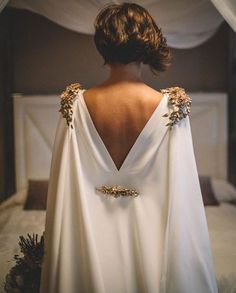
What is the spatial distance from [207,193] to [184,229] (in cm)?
164

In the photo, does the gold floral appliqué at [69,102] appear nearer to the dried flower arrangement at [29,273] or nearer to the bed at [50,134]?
the dried flower arrangement at [29,273]

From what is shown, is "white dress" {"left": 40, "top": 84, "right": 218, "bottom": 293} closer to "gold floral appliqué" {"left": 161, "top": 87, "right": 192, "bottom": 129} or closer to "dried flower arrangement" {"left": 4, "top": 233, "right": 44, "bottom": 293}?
"gold floral appliqué" {"left": 161, "top": 87, "right": 192, "bottom": 129}

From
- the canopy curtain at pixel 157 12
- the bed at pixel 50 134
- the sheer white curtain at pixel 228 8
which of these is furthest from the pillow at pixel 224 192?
the sheer white curtain at pixel 228 8

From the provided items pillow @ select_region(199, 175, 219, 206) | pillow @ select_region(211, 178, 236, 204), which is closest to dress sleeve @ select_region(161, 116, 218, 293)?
pillow @ select_region(199, 175, 219, 206)

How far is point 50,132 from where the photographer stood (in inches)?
129

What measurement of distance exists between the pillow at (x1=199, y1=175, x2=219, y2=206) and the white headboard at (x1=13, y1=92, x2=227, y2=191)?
1.07ft

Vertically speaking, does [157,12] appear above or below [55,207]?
above

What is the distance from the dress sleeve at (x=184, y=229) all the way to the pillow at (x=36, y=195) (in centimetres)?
170

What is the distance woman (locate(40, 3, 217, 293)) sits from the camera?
1.33m

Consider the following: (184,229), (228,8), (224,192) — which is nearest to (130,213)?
(184,229)

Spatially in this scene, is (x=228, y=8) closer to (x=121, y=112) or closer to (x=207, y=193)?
(x=121, y=112)

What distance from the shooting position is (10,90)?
329 centimetres

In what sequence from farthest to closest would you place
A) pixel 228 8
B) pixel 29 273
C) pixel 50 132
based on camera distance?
pixel 50 132, pixel 228 8, pixel 29 273

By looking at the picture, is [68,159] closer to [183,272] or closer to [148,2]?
[183,272]
